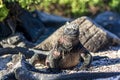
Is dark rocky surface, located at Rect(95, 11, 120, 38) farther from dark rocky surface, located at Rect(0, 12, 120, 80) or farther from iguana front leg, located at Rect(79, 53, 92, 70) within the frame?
iguana front leg, located at Rect(79, 53, 92, 70)

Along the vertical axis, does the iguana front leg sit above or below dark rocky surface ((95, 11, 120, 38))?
above

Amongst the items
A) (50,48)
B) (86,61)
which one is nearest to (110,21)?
(50,48)

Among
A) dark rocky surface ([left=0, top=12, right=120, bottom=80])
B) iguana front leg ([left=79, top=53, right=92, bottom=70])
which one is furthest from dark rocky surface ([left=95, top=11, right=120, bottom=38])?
iguana front leg ([left=79, top=53, right=92, bottom=70])

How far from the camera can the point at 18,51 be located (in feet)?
25.3

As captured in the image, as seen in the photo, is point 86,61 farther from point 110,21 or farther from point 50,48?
point 110,21

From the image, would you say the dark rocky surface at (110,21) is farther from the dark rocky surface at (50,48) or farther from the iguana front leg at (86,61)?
the iguana front leg at (86,61)

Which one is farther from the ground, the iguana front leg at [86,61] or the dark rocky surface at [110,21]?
the iguana front leg at [86,61]

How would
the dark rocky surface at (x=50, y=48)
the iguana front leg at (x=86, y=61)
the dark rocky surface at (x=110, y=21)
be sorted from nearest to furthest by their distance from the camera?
1. the dark rocky surface at (x=50, y=48)
2. the iguana front leg at (x=86, y=61)
3. the dark rocky surface at (x=110, y=21)

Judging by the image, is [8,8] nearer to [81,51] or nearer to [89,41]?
[89,41]

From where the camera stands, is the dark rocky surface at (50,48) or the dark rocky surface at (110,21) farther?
the dark rocky surface at (110,21)

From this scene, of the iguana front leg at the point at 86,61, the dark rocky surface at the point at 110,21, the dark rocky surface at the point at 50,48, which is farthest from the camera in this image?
the dark rocky surface at the point at 110,21

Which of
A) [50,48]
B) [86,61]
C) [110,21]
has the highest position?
[86,61]

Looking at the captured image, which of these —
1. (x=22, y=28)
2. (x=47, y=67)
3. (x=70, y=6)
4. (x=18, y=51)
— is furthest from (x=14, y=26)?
(x=70, y=6)

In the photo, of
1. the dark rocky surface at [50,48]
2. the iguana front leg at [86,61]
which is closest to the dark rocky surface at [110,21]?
the dark rocky surface at [50,48]
